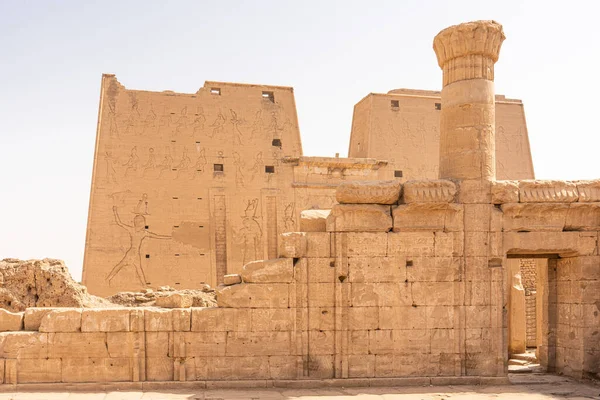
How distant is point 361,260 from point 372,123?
11.2 m

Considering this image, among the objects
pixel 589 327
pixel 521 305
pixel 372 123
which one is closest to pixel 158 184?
pixel 372 123

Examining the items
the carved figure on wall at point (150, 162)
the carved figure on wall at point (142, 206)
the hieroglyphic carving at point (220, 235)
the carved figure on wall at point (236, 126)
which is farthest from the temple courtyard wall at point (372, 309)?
the carved figure on wall at point (236, 126)

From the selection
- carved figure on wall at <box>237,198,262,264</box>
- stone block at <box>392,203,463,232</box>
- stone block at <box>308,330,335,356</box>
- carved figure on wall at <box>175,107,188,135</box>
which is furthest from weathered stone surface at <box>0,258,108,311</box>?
carved figure on wall at <box>175,107,188,135</box>

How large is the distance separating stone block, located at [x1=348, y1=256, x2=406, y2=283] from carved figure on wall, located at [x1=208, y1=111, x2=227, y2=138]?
9981mm

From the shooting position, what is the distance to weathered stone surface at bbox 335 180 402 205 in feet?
25.9

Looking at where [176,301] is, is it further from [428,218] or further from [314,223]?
[428,218]

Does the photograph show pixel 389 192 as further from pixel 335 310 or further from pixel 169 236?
pixel 169 236

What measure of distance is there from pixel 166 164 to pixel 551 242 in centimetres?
1142

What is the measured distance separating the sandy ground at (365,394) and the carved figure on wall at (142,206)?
914 centimetres

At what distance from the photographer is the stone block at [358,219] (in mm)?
7902

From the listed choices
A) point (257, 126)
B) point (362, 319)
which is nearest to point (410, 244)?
point (362, 319)

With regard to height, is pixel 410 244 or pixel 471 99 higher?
pixel 471 99

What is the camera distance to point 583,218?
8117mm

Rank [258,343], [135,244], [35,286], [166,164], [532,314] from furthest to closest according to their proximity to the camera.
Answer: [166,164]
[135,244]
[532,314]
[35,286]
[258,343]
